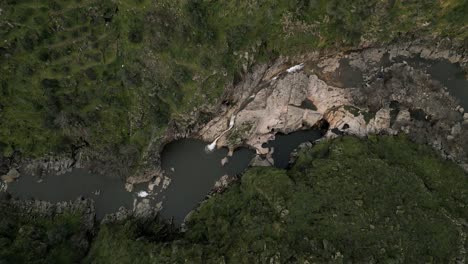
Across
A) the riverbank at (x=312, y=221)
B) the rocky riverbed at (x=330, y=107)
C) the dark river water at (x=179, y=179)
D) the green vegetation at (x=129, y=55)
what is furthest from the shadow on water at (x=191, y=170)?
the green vegetation at (x=129, y=55)

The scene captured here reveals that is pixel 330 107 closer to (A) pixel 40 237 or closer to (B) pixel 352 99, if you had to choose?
(B) pixel 352 99

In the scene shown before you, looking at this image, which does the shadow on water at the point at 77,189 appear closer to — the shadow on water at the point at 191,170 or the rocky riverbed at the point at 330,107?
the rocky riverbed at the point at 330,107

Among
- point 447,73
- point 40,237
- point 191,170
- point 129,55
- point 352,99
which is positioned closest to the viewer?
point 40,237

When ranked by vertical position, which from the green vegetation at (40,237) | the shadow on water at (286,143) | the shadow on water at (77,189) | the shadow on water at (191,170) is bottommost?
the green vegetation at (40,237)

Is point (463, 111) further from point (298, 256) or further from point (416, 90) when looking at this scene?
point (298, 256)

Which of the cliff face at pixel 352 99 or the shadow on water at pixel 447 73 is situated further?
the shadow on water at pixel 447 73

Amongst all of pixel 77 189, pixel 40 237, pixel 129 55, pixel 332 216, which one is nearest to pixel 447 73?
pixel 332 216

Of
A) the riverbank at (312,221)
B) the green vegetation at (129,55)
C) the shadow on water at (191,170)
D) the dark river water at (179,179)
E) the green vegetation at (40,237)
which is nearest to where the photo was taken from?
the riverbank at (312,221)
